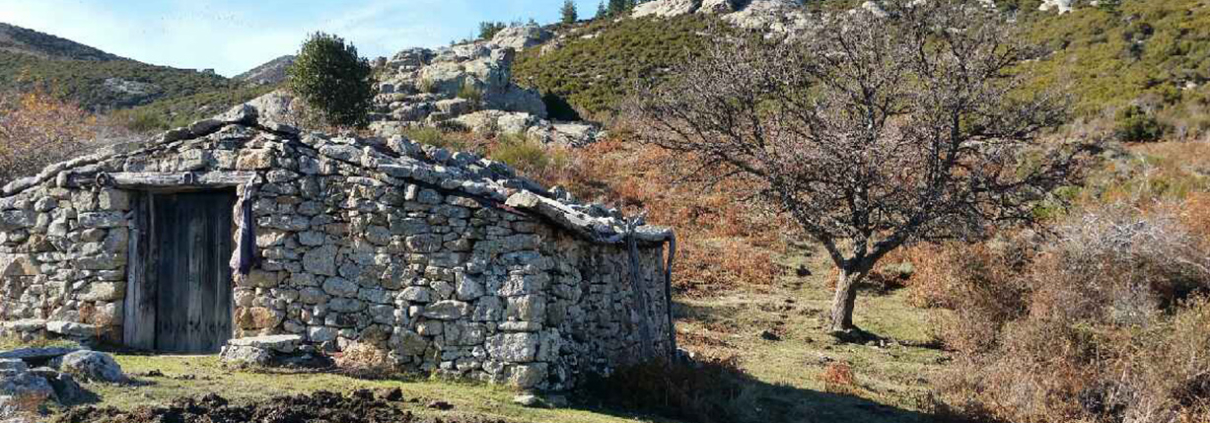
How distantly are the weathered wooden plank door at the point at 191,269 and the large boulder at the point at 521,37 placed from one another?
130 ft

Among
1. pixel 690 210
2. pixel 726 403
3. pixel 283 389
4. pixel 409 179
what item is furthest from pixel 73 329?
pixel 690 210

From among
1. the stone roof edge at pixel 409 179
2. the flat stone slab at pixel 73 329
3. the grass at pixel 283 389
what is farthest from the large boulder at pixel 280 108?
the grass at pixel 283 389

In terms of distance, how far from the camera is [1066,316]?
11.7m

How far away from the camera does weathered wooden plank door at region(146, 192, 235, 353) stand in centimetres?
929

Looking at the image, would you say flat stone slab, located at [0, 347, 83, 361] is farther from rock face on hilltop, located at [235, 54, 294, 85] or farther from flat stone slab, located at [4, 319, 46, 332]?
rock face on hilltop, located at [235, 54, 294, 85]

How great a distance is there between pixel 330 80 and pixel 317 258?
18538mm

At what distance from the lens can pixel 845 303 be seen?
48.6 feet

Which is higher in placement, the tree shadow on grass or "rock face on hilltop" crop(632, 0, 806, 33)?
"rock face on hilltop" crop(632, 0, 806, 33)

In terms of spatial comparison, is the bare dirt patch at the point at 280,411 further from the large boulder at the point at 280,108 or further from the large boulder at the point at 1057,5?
the large boulder at the point at 1057,5

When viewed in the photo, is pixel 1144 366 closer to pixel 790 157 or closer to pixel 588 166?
pixel 790 157

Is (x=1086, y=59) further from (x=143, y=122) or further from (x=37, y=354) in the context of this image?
(x=37, y=354)

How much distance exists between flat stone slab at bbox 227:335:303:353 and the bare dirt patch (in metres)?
1.43

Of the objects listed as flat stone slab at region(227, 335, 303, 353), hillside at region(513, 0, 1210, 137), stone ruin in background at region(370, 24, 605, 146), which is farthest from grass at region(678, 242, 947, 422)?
stone ruin in background at region(370, 24, 605, 146)

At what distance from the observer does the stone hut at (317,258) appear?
27.0 ft
